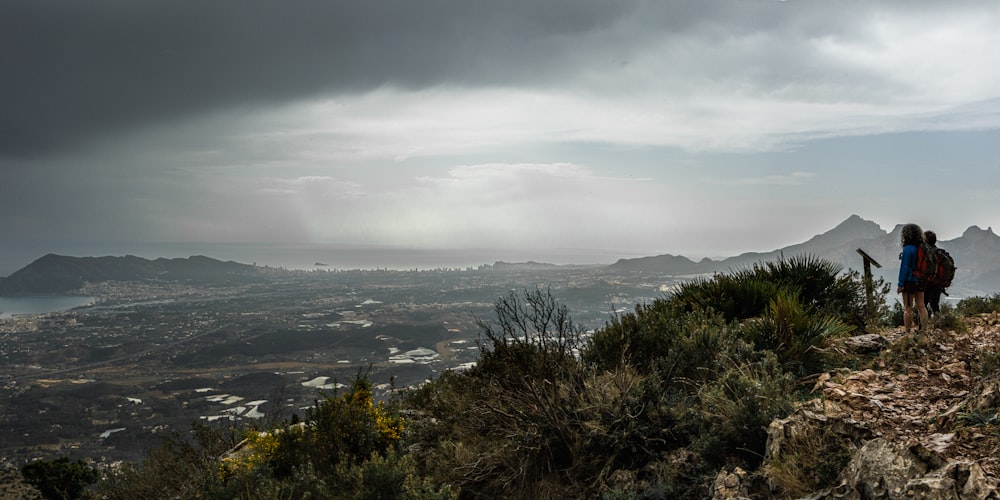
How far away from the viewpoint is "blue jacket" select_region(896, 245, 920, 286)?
7785 mm

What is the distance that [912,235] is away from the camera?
792cm

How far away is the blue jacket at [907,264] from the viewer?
7785 mm

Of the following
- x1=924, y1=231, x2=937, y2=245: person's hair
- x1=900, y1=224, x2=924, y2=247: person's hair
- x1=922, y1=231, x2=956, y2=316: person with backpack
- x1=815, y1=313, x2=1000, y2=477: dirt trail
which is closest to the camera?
x1=815, y1=313, x2=1000, y2=477: dirt trail

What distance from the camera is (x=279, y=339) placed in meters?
86.3

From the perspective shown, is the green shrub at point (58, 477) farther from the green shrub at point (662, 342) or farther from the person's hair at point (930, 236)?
the person's hair at point (930, 236)

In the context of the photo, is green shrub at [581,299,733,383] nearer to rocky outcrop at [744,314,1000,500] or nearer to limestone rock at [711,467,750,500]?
rocky outcrop at [744,314,1000,500]

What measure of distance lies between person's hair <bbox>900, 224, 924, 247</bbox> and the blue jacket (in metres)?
0.08

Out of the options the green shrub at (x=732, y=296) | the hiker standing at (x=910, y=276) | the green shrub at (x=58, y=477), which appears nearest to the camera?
the hiker standing at (x=910, y=276)

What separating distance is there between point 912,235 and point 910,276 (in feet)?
2.15

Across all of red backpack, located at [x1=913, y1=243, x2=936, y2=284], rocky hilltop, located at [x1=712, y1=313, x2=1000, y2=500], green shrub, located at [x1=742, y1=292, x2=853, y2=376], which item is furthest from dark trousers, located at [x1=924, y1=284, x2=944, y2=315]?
rocky hilltop, located at [x1=712, y1=313, x2=1000, y2=500]

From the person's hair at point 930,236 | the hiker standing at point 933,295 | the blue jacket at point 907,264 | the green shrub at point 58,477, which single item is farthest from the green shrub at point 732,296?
the green shrub at point 58,477

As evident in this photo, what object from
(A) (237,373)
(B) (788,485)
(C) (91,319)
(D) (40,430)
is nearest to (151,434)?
(D) (40,430)

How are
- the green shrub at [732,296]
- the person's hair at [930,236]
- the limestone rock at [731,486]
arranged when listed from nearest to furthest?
the limestone rock at [731,486], the green shrub at [732,296], the person's hair at [930,236]

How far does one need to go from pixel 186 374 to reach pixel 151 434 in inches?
1422
